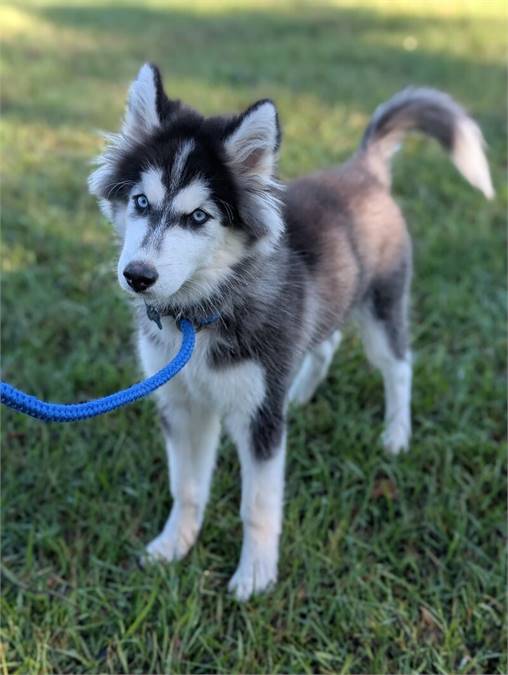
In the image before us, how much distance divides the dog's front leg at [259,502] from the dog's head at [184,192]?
66 centimetres

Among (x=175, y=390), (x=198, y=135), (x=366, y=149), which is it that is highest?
(x=198, y=135)

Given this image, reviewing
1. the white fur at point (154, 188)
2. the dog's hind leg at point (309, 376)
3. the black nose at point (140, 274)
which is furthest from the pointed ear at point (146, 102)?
the dog's hind leg at point (309, 376)

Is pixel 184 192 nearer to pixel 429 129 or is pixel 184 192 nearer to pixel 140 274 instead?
pixel 140 274

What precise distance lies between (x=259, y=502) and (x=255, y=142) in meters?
1.44

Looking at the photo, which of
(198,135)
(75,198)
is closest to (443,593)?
(198,135)

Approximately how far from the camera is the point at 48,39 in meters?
11.8

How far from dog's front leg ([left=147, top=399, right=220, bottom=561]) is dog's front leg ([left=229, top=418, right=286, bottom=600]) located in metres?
0.24

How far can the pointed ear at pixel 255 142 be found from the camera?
7.50 ft

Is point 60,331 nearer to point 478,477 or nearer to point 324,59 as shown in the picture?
point 478,477

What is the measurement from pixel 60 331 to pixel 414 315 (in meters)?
2.32

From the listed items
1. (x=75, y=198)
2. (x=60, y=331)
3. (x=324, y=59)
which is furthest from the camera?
(x=324, y=59)

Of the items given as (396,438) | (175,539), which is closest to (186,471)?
(175,539)

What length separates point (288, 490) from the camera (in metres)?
3.39

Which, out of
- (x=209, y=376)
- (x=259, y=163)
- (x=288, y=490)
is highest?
(x=259, y=163)
